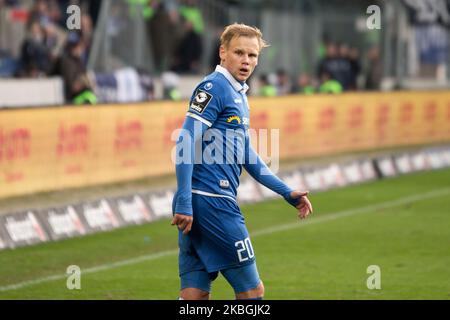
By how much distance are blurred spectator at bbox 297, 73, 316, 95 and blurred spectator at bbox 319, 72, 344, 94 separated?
0.82 feet

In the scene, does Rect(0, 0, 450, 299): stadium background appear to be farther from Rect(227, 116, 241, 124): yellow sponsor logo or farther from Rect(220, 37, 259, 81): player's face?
Rect(220, 37, 259, 81): player's face

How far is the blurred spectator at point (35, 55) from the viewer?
21516 mm

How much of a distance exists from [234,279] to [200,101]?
121cm

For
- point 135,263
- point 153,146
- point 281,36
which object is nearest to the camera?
point 135,263

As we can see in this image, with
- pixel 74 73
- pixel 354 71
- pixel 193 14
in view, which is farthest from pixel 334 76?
pixel 74 73

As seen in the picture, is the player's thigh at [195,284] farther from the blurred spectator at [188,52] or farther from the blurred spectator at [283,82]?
the blurred spectator at [283,82]

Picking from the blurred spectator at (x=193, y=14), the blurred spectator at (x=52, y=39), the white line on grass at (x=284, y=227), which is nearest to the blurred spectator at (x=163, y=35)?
the blurred spectator at (x=193, y=14)

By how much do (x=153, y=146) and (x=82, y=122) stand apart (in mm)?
2084

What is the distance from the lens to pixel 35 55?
21.8m

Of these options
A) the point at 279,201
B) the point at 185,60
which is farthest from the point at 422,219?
the point at 185,60

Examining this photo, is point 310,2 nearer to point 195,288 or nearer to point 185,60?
point 185,60

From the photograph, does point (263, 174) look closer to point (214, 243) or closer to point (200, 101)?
point (214, 243)

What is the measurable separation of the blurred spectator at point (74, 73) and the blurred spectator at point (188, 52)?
17.5 feet

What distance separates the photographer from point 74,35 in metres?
22.6
